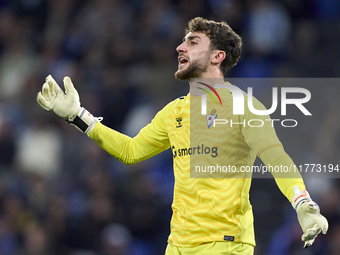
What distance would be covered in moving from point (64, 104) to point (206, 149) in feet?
3.88

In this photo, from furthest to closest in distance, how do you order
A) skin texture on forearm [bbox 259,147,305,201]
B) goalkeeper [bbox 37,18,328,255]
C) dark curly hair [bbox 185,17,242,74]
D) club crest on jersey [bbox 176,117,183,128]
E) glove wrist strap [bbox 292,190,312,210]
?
1. dark curly hair [bbox 185,17,242,74]
2. club crest on jersey [bbox 176,117,183,128]
3. goalkeeper [bbox 37,18,328,255]
4. skin texture on forearm [bbox 259,147,305,201]
5. glove wrist strap [bbox 292,190,312,210]

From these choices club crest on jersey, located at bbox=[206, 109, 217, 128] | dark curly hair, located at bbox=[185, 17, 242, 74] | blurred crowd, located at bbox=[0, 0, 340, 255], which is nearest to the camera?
club crest on jersey, located at bbox=[206, 109, 217, 128]

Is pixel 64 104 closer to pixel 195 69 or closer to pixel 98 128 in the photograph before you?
pixel 98 128

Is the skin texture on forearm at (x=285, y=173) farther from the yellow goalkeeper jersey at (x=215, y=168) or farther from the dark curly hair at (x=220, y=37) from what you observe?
the dark curly hair at (x=220, y=37)

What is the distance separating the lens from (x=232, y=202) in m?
3.85

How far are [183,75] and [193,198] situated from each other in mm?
990

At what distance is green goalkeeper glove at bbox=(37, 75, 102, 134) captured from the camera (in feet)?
14.3

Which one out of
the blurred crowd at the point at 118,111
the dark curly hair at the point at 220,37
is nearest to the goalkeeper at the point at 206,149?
the dark curly hair at the point at 220,37

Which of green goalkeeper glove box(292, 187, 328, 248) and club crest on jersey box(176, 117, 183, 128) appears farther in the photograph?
club crest on jersey box(176, 117, 183, 128)

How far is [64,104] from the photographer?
4375 mm

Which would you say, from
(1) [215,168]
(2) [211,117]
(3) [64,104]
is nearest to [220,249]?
(1) [215,168]

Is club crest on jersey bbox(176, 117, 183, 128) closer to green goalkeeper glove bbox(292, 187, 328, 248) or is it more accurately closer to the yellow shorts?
the yellow shorts

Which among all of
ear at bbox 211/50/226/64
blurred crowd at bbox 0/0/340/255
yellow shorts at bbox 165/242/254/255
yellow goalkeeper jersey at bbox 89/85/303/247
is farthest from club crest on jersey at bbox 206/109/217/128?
blurred crowd at bbox 0/0/340/255

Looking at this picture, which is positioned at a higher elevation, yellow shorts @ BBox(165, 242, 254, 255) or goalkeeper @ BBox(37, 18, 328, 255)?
goalkeeper @ BBox(37, 18, 328, 255)
